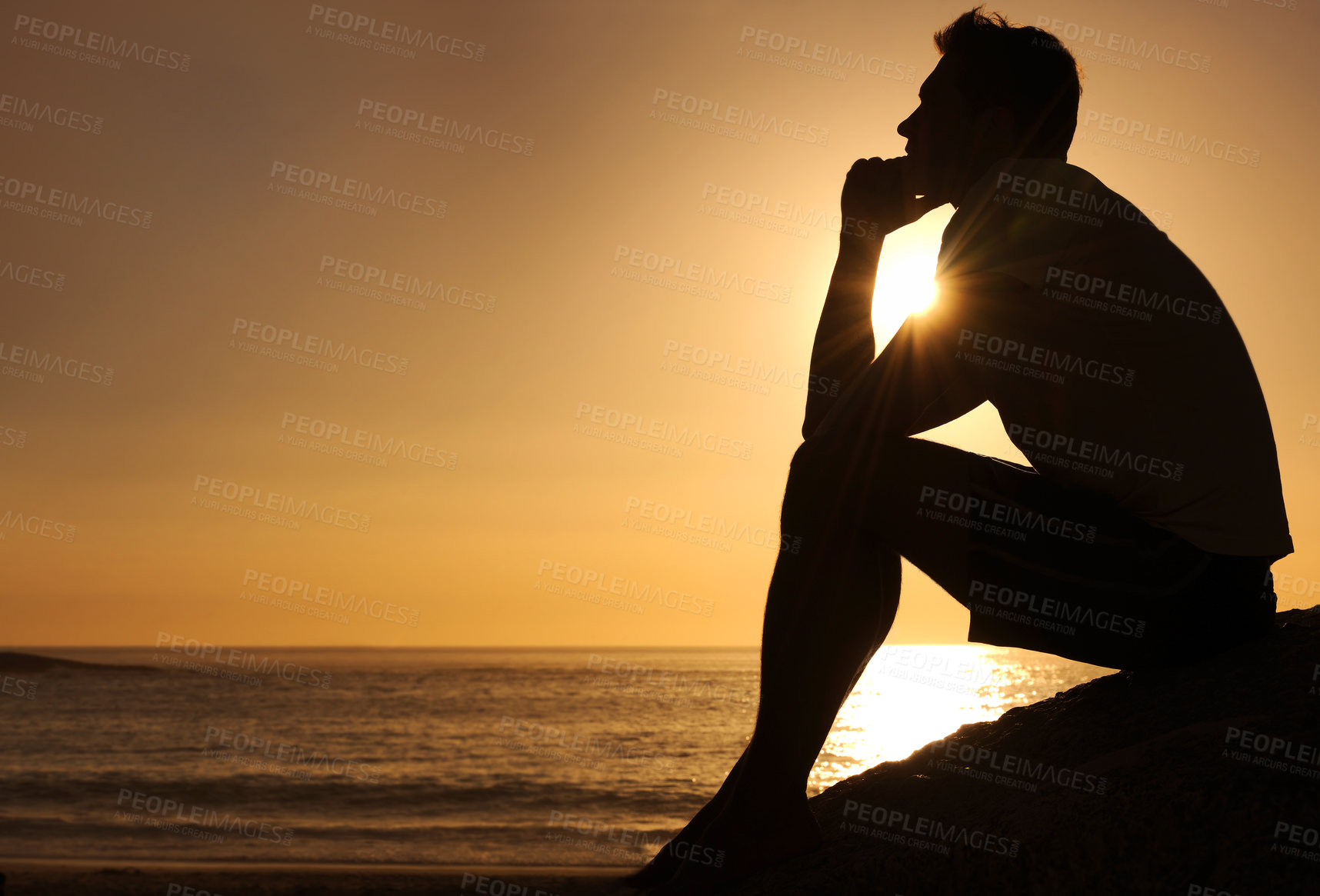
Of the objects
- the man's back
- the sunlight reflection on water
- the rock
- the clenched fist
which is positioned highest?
the clenched fist

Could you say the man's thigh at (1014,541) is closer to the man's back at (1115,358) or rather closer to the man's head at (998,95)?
the man's back at (1115,358)

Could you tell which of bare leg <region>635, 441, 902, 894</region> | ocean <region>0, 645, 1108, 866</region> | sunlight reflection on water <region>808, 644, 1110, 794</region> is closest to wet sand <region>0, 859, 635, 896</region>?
ocean <region>0, 645, 1108, 866</region>

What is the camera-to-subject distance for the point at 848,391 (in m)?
1.89

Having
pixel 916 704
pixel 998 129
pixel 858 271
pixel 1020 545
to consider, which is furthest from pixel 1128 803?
pixel 916 704

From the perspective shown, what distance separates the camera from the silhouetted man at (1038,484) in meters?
1.60

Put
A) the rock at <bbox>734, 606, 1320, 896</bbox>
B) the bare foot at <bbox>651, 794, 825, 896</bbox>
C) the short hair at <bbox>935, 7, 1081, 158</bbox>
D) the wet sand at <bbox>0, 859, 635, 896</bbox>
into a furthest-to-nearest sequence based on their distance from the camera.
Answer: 1. the wet sand at <bbox>0, 859, 635, 896</bbox>
2. the short hair at <bbox>935, 7, 1081, 158</bbox>
3. the bare foot at <bbox>651, 794, 825, 896</bbox>
4. the rock at <bbox>734, 606, 1320, 896</bbox>

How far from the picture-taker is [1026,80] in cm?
192

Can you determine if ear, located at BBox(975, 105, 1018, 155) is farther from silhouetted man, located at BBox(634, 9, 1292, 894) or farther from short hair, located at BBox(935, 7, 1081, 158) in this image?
silhouetted man, located at BBox(634, 9, 1292, 894)

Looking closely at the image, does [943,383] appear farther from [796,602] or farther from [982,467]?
[796,602]

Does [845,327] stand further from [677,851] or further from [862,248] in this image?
[677,851]

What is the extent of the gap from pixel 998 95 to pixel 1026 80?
2.9 inches

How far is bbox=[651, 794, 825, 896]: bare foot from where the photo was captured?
183 cm

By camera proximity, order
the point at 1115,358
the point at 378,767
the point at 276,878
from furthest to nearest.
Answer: the point at 378,767 < the point at 276,878 < the point at 1115,358

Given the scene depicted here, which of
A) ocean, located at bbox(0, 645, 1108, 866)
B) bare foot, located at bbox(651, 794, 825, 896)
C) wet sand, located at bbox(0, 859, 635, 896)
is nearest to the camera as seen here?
bare foot, located at bbox(651, 794, 825, 896)
